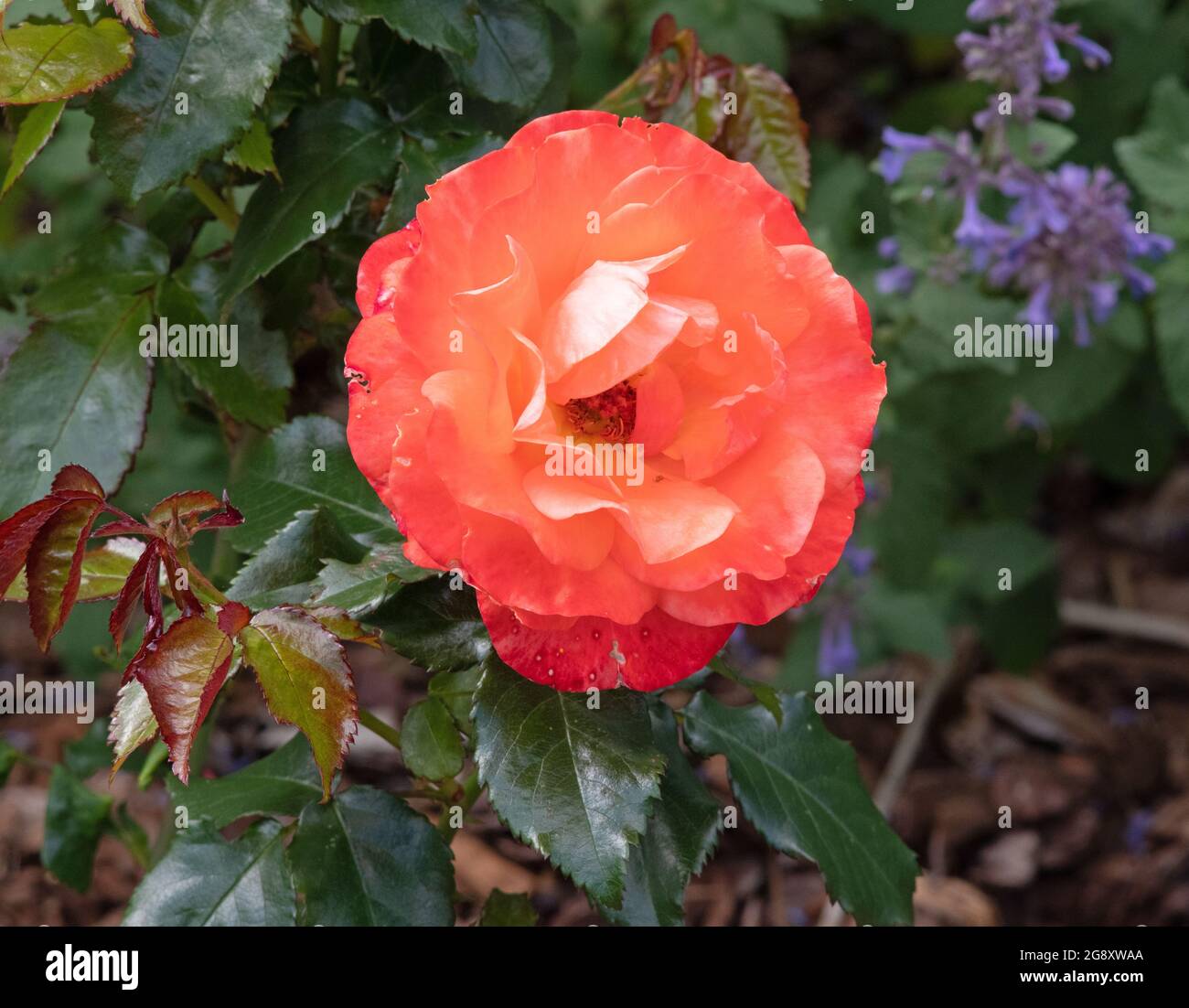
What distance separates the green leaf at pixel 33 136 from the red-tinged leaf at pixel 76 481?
26 cm

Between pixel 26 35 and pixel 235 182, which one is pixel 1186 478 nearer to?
pixel 235 182

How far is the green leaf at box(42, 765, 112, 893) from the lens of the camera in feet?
5.15

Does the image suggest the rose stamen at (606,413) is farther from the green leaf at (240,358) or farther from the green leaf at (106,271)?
the green leaf at (106,271)

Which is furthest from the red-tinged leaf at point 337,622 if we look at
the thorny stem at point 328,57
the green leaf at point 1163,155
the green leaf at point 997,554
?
the green leaf at point 997,554

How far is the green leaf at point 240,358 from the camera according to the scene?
1.25 meters

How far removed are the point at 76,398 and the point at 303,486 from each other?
0.23 metres

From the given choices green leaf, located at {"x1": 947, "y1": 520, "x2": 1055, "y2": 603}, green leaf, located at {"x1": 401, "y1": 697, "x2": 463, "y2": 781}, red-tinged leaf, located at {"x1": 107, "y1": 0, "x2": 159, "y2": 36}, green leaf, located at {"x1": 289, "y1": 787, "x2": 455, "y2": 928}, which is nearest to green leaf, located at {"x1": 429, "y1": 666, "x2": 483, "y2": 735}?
green leaf, located at {"x1": 401, "y1": 697, "x2": 463, "y2": 781}

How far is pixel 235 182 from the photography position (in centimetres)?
133

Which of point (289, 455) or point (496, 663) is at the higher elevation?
point (289, 455)

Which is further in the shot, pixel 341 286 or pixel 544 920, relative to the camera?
pixel 544 920

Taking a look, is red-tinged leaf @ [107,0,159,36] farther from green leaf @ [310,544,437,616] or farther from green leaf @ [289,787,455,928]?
green leaf @ [289,787,455,928]
